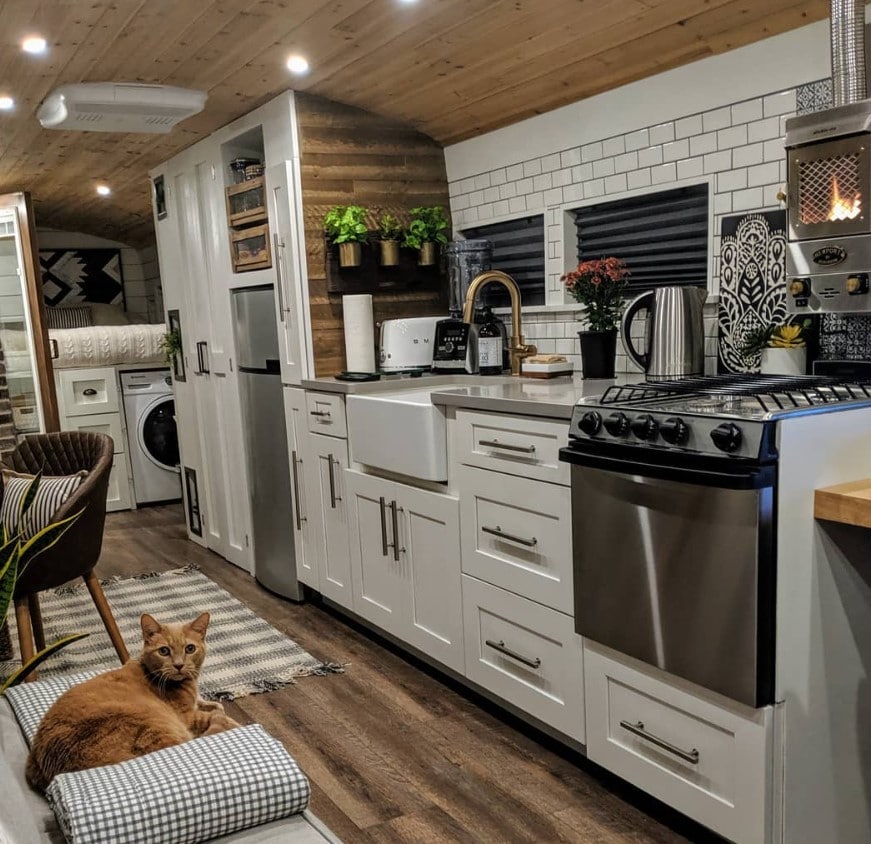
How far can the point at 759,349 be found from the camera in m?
2.65

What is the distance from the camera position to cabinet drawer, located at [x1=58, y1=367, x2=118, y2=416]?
6.26 m

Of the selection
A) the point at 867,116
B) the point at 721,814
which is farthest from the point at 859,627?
the point at 867,116

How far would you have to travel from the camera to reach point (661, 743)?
2086mm

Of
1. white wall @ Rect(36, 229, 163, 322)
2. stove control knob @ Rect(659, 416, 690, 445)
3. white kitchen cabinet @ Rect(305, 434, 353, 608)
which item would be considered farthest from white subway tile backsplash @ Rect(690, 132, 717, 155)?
white wall @ Rect(36, 229, 163, 322)

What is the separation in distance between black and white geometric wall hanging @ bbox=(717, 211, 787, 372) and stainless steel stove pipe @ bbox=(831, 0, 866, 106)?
0.46 meters

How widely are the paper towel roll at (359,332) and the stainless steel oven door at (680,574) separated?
5.79 ft

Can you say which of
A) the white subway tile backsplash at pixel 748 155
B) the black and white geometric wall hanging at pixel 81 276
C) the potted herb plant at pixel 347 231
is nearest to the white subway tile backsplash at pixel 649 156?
the white subway tile backsplash at pixel 748 155

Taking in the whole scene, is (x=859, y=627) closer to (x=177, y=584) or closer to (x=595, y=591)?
(x=595, y=591)

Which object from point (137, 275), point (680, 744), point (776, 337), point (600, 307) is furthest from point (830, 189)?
point (137, 275)

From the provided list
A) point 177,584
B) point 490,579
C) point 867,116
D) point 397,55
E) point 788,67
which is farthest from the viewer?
point 177,584

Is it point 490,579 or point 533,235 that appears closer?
point 490,579

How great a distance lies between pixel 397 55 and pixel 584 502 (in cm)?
191

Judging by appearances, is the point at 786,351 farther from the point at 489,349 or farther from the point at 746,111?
the point at 489,349

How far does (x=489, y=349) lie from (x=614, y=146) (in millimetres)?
909
